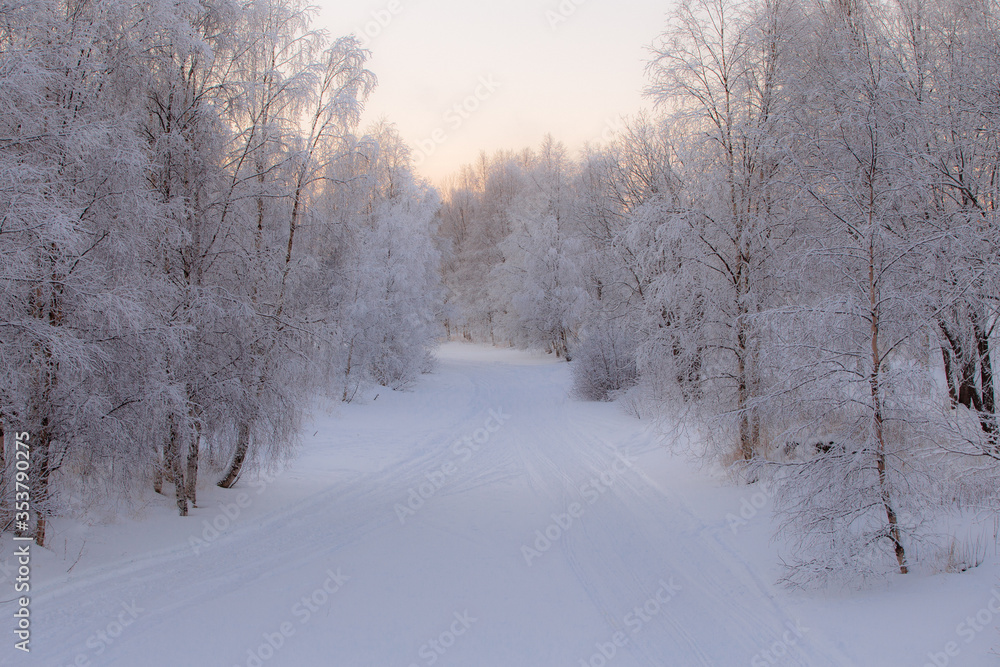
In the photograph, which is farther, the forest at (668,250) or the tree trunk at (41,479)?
the tree trunk at (41,479)

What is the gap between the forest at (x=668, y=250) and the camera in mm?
4777

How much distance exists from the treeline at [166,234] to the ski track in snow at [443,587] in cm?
141

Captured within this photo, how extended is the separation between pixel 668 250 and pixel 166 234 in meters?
7.67

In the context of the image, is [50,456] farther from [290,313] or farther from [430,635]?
[430,635]

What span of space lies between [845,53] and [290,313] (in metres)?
8.82

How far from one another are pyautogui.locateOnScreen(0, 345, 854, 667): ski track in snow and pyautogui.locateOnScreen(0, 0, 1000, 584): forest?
2.98ft

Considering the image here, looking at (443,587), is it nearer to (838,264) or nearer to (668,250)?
(838,264)

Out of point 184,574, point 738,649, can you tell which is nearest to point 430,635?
point 738,649

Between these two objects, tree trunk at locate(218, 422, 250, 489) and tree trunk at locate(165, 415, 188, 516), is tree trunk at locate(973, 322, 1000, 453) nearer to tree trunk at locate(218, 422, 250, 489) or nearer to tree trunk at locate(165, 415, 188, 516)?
tree trunk at locate(218, 422, 250, 489)

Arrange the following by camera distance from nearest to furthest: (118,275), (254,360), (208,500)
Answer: (118,275), (254,360), (208,500)

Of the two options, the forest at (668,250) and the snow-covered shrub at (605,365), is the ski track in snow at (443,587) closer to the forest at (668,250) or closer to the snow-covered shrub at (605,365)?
the forest at (668,250)

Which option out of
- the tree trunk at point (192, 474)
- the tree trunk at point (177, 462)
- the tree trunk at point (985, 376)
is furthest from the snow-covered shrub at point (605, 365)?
the tree trunk at point (177, 462)

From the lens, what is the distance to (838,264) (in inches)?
198

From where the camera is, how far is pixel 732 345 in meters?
8.16
